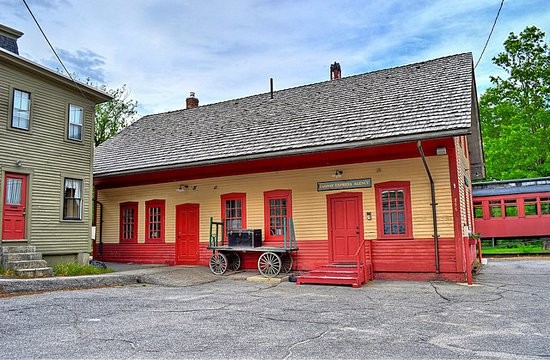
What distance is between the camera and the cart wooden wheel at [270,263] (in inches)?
461

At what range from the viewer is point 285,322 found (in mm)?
6266

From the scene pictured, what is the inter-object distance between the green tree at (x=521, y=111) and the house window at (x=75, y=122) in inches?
905

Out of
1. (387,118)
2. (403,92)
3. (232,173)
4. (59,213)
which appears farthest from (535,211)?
(59,213)

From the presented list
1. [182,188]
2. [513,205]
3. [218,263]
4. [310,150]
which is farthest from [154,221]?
[513,205]

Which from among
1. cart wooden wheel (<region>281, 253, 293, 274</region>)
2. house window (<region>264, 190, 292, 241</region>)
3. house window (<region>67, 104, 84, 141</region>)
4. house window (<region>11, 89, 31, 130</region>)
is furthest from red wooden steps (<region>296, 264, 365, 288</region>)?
house window (<region>11, 89, 31, 130</region>)

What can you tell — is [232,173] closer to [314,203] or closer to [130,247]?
[314,203]

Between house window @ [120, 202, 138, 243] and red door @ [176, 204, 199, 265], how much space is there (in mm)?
2053

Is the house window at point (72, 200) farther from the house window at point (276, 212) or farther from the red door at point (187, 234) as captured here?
the house window at point (276, 212)

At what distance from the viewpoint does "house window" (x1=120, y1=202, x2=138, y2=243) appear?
620 inches

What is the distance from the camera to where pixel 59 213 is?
12914 mm

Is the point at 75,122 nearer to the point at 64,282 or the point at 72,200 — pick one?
the point at 72,200

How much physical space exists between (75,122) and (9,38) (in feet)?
9.81

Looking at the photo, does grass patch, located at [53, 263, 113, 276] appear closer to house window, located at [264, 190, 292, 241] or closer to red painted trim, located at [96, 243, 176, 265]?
red painted trim, located at [96, 243, 176, 265]

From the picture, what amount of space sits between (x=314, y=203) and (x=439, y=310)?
219 inches
